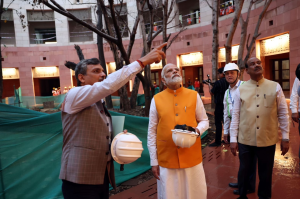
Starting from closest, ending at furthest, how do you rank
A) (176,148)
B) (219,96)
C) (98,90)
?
(98,90) → (176,148) → (219,96)

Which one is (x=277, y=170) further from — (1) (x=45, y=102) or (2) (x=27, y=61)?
(2) (x=27, y=61)

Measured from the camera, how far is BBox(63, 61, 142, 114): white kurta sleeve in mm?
1471

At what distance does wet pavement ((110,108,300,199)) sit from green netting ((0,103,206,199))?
0.99 m

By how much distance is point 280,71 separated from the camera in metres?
15.6

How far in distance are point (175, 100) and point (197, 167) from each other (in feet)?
2.47

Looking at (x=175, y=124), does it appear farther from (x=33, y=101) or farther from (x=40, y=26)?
(x=40, y=26)

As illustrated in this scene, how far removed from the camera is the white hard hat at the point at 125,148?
171 centimetres

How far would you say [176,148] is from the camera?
90.4 inches

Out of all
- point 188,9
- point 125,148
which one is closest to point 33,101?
point 125,148

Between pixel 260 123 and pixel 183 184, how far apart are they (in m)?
1.16

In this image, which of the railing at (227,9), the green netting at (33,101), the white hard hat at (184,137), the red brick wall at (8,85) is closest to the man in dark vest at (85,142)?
the white hard hat at (184,137)

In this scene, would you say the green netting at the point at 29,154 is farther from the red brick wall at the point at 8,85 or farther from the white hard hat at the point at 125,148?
the red brick wall at the point at 8,85

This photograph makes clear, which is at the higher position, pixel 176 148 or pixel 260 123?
pixel 260 123

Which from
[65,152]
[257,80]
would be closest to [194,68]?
[257,80]
